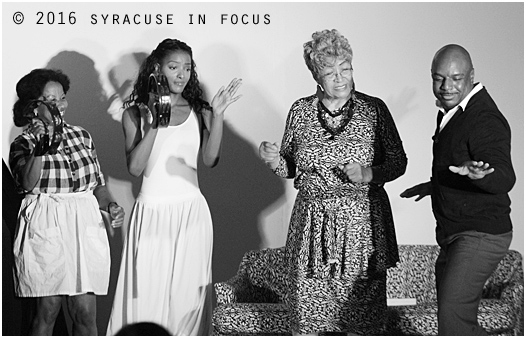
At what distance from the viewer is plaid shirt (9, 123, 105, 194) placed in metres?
4.49

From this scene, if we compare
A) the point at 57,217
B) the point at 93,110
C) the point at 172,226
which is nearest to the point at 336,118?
the point at 172,226

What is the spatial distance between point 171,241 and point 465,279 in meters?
1.62

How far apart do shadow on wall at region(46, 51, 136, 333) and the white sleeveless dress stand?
83 centimetres

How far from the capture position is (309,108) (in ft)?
14.1

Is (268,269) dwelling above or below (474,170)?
below

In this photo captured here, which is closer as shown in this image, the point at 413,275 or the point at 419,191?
the point at 419,191

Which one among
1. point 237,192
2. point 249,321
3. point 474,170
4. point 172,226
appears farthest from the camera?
point 237,192

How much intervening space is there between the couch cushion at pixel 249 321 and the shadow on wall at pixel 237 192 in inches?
33.6

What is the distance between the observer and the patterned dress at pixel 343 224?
4207mm

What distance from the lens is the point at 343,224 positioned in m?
4.22

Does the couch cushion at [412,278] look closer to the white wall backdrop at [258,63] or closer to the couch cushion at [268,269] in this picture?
the white wall backdrop at [258,63]

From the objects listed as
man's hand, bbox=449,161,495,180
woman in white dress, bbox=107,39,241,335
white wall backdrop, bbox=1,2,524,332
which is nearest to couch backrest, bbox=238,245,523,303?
white wall backdrop, bbox=1,2,524,332

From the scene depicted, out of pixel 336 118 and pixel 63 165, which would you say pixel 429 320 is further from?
pixel 63 165

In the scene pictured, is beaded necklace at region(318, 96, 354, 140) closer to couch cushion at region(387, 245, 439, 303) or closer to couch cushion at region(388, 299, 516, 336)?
couch cushion at region(388, 299, 516, 336)
